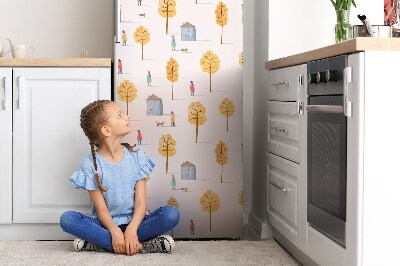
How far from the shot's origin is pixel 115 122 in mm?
3510

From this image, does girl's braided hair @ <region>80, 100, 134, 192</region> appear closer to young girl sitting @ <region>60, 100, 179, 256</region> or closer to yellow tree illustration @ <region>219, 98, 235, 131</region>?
young girl sitting @ <region>60, 100, 179, 256</region>

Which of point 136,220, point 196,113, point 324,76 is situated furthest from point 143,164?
point 324,76

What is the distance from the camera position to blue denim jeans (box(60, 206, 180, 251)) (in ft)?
11.2

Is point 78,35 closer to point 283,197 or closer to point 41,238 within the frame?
point 41,238

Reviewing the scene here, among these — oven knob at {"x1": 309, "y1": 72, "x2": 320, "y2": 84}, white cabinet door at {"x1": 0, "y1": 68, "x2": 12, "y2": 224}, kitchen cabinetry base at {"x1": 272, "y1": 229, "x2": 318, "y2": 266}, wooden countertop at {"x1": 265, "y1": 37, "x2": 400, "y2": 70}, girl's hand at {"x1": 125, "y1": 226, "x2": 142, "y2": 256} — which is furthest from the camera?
white cabinet door at {"x1": 0, "y1": 68, "x2": 12, "y2": 224}

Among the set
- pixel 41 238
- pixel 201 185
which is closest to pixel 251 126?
pixel 201 185

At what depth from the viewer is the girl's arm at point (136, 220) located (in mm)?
3381

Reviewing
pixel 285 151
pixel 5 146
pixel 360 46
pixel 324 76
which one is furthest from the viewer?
pixel 5 146

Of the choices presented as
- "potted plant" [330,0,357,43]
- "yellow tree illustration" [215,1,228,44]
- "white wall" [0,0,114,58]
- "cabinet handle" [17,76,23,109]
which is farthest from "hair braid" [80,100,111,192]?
"potted plant" [330,0,357,43]

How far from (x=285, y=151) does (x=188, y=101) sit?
2.23 feet

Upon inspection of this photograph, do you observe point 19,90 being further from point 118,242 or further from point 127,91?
point 118,242

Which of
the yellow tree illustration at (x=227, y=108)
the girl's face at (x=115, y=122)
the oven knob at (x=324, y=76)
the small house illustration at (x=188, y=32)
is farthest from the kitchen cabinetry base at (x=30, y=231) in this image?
the oven knob at (x=324, y=76)

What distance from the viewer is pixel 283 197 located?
3.41 m

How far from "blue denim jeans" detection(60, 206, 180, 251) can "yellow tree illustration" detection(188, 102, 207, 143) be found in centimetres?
52
